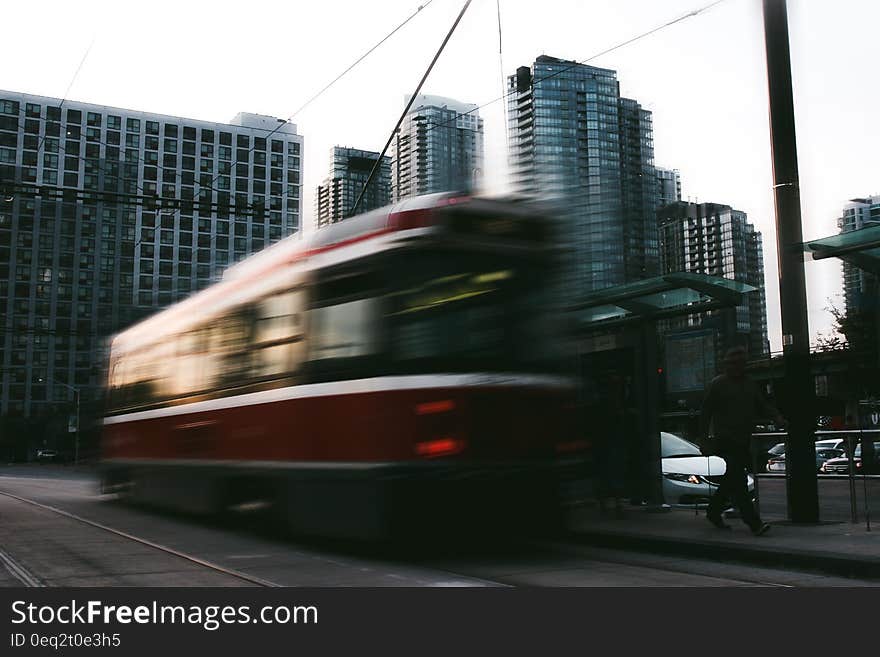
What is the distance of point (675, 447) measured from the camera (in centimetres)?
1354

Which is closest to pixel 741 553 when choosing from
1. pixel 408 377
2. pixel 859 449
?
pixel 859 449

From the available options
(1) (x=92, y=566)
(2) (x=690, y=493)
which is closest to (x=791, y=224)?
(2) (x=690, y=493)

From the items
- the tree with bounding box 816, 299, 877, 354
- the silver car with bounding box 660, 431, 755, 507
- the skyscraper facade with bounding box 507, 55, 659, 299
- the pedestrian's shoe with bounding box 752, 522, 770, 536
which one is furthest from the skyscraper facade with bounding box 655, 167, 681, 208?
the tree with bounding box 816, 299, 877, 354

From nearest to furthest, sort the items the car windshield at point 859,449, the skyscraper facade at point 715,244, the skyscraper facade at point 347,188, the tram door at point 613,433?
the car windshield at point 859,449 < the tram door at point 613,433 < the skyscraper facade at point 347,188 < the skyscraper facade at point 715,244

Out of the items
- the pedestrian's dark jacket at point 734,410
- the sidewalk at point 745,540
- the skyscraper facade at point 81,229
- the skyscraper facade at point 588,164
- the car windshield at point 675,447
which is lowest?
the sidewalk at point 745,540

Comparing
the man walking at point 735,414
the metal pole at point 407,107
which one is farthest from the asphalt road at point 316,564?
the metal pole at point 407,107

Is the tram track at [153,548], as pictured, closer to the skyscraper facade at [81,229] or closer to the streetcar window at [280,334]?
the streetcar window at [280,334]

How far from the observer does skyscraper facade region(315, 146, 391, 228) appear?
39.1ft

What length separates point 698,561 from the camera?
8367 mm

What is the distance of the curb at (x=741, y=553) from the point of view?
7223mm

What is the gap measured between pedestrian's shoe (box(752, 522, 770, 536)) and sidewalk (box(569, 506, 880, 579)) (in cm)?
6

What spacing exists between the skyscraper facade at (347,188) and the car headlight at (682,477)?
501 centimetres
